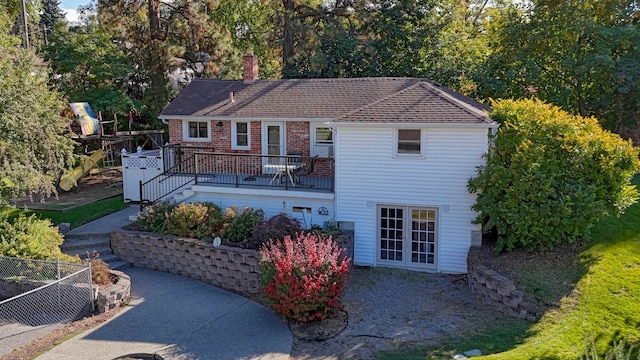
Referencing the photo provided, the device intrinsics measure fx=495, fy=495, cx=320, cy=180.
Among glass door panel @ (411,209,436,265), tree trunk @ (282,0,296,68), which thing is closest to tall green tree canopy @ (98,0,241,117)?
tree trunk @ (282,0,296,68)

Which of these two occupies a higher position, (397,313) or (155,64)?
(155,64)

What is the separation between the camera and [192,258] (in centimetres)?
1395

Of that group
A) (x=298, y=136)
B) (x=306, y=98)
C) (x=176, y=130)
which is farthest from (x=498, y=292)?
(x=176, y=130)

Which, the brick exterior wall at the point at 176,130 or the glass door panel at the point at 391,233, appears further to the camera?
the brick exterior wall at the point at 176,130

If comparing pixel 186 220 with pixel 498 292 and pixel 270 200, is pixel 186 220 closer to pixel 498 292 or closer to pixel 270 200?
pixel 270 200

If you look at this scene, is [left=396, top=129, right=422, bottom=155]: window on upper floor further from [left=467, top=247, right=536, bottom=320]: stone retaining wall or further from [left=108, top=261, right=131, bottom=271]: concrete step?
[left=108, top=261, right=131, bottom=271]: concrete step

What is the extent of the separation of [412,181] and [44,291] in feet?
31.7

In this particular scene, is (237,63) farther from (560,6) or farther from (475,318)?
(475,318)

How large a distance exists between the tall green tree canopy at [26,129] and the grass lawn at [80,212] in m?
2.75

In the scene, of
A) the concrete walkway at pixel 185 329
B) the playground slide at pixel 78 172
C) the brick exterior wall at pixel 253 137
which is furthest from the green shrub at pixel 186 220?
the playground slide at pixel 78 172

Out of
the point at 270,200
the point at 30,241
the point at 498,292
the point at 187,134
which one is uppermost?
the point at 187,134

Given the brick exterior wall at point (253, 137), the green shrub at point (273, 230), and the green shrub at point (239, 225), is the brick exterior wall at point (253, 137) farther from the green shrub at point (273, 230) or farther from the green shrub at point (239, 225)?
the green shrub at point (273, 230)

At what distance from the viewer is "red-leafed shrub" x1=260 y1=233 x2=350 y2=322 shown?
10.5 meters

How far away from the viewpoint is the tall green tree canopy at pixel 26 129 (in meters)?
13.0
